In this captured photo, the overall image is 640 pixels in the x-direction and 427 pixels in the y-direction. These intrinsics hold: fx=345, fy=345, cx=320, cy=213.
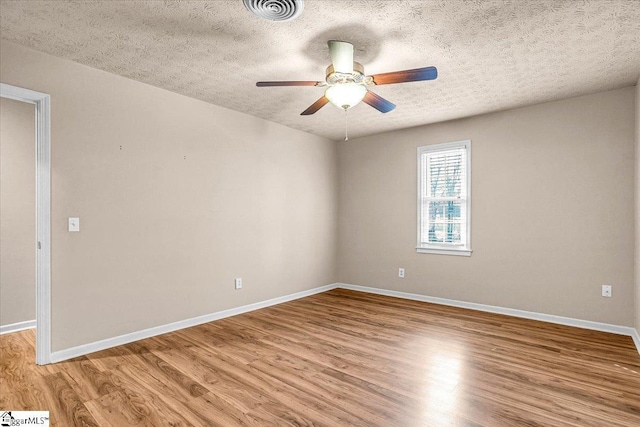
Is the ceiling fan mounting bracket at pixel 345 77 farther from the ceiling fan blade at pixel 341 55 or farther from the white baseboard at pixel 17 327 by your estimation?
the white baseboard at pixel 17 327

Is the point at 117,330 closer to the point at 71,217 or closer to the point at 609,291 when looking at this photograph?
the point at 71,217

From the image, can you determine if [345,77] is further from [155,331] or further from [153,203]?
[155,331]

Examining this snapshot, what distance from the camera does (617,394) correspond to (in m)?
2.33

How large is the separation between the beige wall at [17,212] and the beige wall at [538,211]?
4547mm

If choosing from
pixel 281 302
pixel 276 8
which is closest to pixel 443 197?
pixel 281 302

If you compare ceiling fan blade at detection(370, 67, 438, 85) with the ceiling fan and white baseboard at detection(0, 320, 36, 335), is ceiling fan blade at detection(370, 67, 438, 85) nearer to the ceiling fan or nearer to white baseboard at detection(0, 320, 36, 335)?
the ceiling fan

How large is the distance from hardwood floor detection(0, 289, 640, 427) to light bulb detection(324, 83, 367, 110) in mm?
2106

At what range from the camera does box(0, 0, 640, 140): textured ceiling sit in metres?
2.20

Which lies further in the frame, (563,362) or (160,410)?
(563,362)

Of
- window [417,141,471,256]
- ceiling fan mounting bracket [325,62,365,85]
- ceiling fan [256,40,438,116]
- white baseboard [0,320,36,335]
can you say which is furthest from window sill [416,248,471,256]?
white baseboard [0,320,36,335]

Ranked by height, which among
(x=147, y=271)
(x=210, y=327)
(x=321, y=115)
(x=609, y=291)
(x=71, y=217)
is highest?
(x=321, y=115)

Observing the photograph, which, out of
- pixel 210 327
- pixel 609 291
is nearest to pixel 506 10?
pixel 609 291

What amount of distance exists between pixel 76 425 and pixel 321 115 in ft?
12.5

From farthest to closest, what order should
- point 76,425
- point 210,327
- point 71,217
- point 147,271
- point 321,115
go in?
point 321,115 < point 210,327 < point 147,271 < point 71,217 < point 76,425
